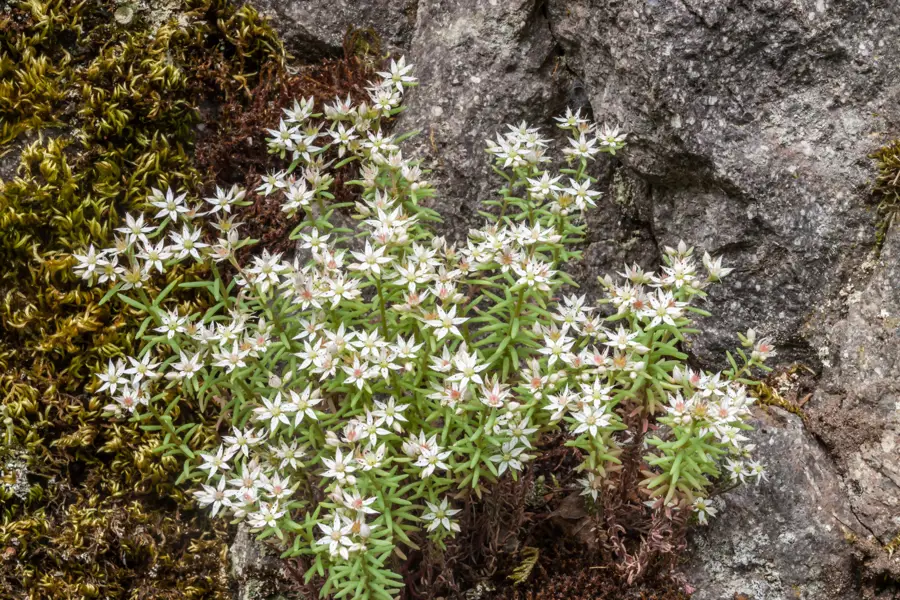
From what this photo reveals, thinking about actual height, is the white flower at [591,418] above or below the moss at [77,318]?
above

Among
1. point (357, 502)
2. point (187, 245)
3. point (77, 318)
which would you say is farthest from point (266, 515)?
point (77, 318)

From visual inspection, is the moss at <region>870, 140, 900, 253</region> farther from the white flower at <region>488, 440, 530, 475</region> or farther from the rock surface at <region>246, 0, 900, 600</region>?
the white flower at <region>488, 440, 530, 475</region>

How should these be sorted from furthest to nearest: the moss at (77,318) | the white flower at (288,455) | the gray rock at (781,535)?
the moss at (77,318) < the gray rock at (781,535) < the white flower at (288,455)

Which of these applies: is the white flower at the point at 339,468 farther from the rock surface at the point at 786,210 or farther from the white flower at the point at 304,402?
the rock surface at the point at 786,210

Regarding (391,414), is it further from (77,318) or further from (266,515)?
(77,318)

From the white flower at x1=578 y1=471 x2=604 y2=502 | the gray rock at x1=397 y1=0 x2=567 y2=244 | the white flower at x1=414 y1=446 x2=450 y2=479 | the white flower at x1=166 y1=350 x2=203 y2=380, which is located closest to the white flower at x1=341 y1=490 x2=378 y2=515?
the white flower at x1=414 y1=446 x2=450 y2=479

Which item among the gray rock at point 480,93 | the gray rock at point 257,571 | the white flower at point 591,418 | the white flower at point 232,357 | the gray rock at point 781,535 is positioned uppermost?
the gray rock at point 480,93

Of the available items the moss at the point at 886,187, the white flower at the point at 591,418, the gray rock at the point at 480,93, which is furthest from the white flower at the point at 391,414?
the moss at the point at 886,187

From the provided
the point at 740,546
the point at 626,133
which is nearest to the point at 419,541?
the point at 740,546
